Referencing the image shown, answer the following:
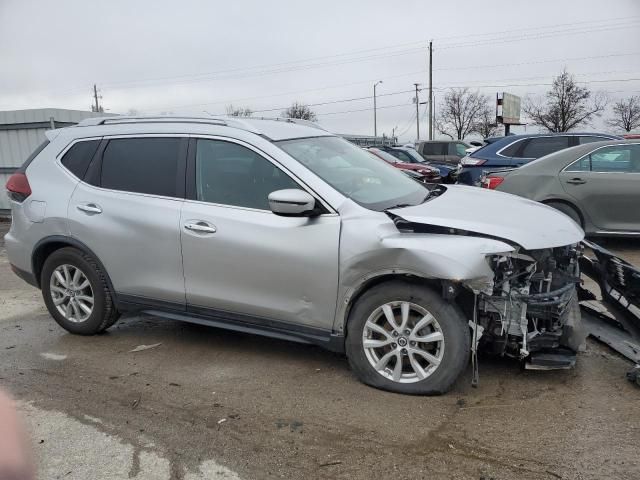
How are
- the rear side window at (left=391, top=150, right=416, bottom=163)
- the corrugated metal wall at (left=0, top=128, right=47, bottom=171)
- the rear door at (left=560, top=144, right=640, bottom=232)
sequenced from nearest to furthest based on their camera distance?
1. the rear door at (left=560, top=144, right=640, bottom=232)
2. the corrugated metal wall at (left=0, top=128, right=47, bottom=171)
3. the rear side window at (left=391, top=150, right=416, bottom=163)

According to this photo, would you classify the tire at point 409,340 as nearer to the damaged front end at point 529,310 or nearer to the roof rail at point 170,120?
the damaged front end at point 529,310

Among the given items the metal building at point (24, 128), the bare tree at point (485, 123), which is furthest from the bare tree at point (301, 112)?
the metal building at point (24, 128)

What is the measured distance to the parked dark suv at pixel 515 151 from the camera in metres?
10.2

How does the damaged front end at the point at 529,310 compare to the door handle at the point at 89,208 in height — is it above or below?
below

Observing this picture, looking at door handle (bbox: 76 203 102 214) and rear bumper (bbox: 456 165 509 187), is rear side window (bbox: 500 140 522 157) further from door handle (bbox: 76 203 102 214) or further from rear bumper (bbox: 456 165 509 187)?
door handle (bbox: 76 203 102 214)

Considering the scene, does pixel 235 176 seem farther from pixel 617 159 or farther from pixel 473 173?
pixel 473 173

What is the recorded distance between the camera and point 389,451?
3.01m

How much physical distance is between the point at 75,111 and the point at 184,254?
419 inches

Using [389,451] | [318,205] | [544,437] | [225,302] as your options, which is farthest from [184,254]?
[544,437]

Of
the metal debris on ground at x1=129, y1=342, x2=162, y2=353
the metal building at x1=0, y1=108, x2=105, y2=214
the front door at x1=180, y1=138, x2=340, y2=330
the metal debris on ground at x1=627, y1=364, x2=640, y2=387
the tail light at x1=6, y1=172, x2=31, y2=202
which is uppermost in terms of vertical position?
the metal building at x1=0, y1=108, x2=105, y2=214

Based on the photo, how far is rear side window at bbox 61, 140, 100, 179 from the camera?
4715mm

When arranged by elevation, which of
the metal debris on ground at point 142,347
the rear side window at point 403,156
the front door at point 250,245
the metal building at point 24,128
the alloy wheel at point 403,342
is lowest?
the metal debris on ground at point 142,347

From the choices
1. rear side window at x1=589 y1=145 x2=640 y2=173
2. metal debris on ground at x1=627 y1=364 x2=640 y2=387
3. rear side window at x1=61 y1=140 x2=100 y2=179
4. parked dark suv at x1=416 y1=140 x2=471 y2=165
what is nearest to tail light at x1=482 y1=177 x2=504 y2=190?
rear side window at x1=589 y1=145 x2=640 y2=173

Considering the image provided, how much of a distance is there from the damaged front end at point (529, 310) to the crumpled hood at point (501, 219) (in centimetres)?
11
